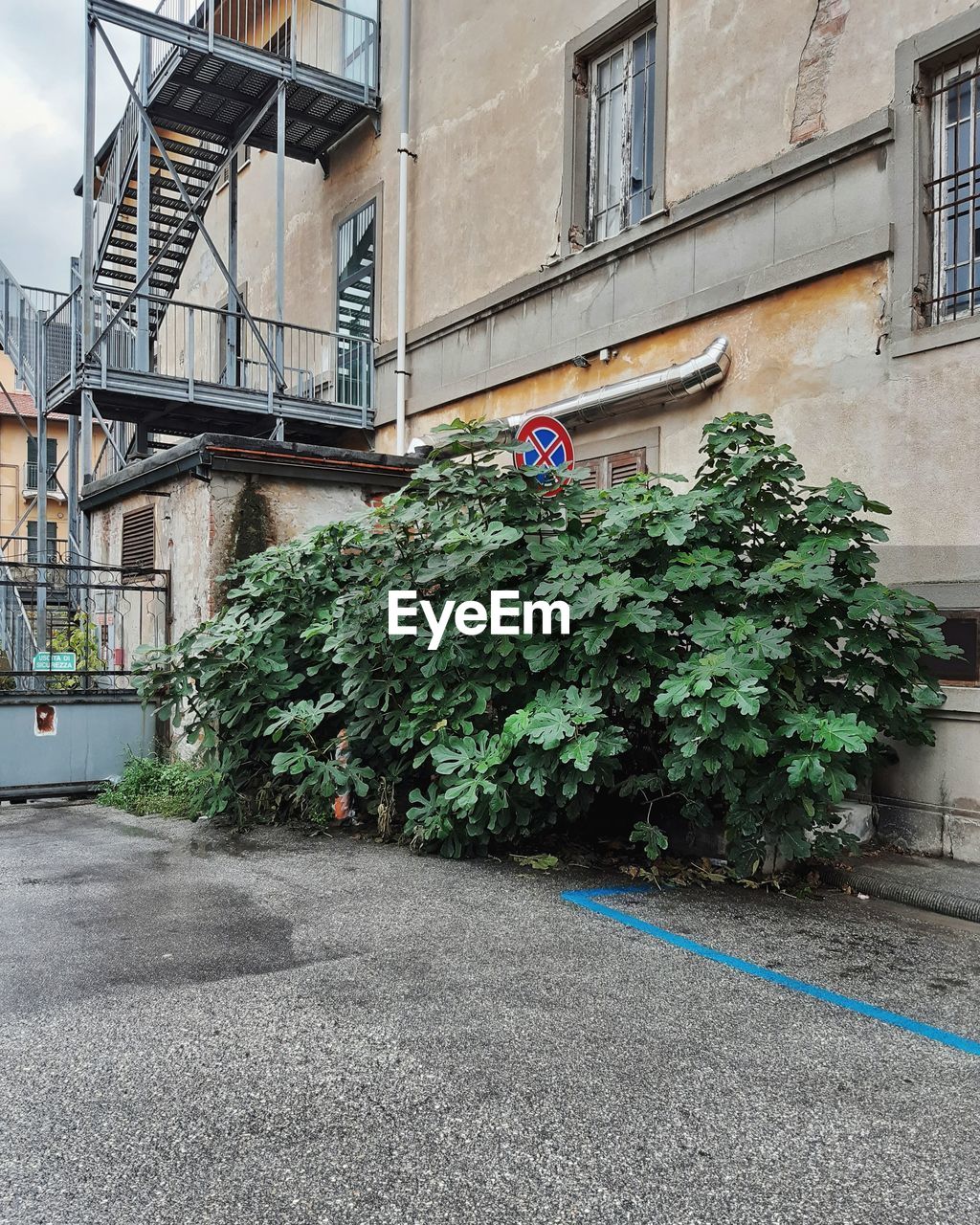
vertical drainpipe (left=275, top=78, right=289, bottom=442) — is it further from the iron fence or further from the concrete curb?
the concrete curb

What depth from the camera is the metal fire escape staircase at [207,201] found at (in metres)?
13.1

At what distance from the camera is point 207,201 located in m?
16.5

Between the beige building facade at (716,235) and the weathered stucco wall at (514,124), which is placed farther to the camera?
the weathered stucco wall at (514,124)

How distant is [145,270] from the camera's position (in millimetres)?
13828

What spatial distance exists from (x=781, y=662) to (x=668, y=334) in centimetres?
492

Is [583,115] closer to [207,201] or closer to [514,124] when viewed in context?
[514,124]

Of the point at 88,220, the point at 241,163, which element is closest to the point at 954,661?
the point at 88,220

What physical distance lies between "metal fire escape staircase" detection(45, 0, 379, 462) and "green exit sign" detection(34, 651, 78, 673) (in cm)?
484

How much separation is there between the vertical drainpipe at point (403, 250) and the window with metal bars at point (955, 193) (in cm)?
764

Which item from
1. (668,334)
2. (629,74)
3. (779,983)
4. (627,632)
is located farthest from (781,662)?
(629,74)

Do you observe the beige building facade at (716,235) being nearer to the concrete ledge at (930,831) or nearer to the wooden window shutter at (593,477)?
the concrete ledge at (930,831)

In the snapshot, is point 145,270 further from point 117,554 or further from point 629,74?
point 629,74

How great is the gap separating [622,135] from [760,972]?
907cm

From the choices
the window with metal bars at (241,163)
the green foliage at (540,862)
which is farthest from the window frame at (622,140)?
the window with metal bars at (241,163)
